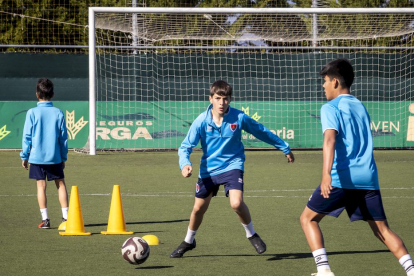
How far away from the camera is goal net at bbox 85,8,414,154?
2025 cm

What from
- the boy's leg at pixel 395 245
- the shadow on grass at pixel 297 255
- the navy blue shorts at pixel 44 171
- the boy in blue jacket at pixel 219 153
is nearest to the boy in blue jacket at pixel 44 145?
the navy blue shorts at pixel 44 171

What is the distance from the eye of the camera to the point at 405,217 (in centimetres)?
902

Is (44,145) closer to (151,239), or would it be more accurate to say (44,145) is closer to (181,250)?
(151,239)

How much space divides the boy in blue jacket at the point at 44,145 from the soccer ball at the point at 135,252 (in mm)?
2434

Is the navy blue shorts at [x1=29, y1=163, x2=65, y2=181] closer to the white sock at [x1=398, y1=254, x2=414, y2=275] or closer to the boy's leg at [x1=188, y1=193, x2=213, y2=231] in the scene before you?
the boy's leg at [x1=188, y1=193, x2=213, y2=231]

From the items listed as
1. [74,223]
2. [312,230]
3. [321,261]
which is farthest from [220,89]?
[74,223]

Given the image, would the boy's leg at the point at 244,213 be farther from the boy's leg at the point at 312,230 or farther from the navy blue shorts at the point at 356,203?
the navy blue shorts at the point at 356,203

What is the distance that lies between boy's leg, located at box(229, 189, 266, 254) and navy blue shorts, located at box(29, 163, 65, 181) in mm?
2662

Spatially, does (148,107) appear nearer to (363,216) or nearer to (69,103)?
(69,103)

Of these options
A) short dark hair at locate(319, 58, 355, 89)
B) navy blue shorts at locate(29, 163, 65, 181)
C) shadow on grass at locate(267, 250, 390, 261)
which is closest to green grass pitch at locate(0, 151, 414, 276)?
shadow on grass at locate(267, 250, 390, 261)

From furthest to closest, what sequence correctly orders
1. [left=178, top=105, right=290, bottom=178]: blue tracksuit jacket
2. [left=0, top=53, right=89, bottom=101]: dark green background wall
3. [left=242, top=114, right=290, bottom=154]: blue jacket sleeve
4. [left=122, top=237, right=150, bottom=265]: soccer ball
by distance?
[left=0, top=53, right=89, bottom=101]: dark green background wall < [left=242, top=114, right=290, bottom=154]: blue jacket sleeve < [left=178, top=105, right=290, bottom=178]: blue tracksuit jacket < [left=122, top=237, right=150, bottom=265]: soccer ball

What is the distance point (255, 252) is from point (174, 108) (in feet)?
46.8

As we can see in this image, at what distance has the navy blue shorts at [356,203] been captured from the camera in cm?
520

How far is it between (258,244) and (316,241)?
1.46 meters
